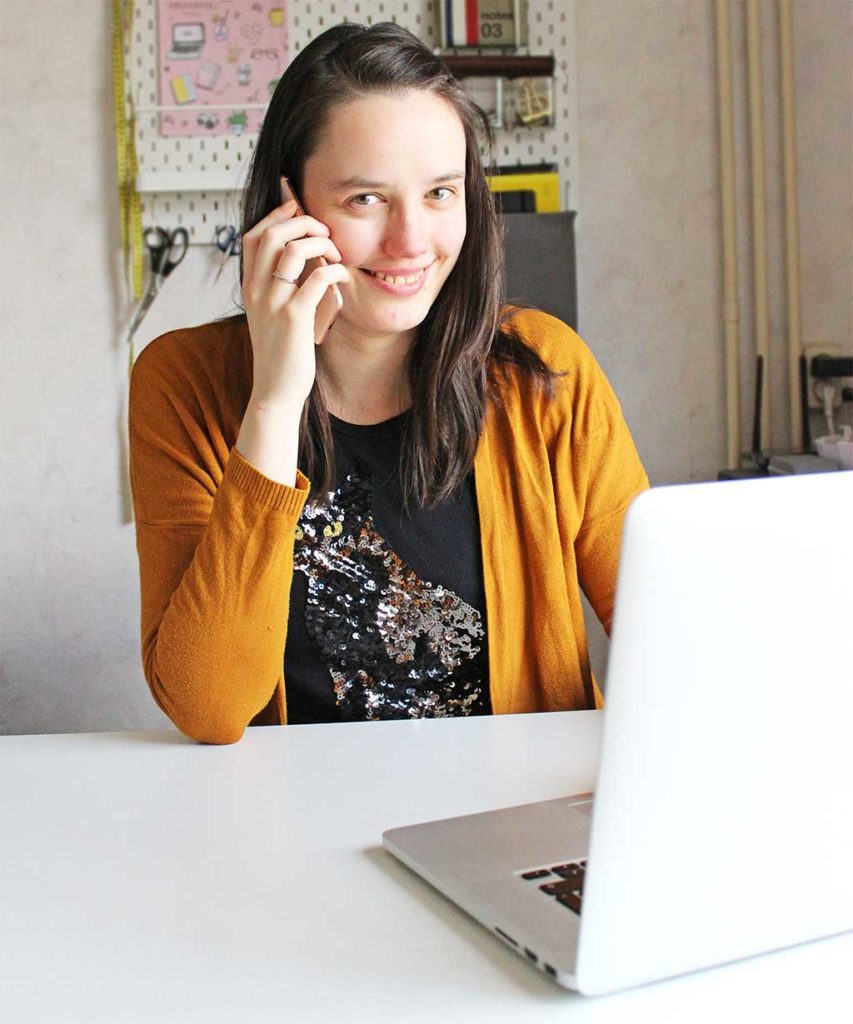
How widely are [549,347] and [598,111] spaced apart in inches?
49.0

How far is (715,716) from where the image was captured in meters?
0.61

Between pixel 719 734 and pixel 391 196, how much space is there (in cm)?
87

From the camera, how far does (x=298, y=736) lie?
1.17 m

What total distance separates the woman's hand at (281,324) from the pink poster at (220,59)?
4.23ft

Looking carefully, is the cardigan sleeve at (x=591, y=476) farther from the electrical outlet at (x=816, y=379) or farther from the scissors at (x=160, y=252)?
the scissors at (x=160, y=252)

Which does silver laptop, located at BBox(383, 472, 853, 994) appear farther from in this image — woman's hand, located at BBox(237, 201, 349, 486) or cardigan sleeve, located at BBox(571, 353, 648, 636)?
cardigan sleeve, located at BBox(571, 353, 648, 636)

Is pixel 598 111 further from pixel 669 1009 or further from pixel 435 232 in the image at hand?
pixel 669 1009

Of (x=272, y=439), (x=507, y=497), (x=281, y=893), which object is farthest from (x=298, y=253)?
(x=281, y=893)

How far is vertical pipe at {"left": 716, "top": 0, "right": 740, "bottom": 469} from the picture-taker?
2559 millimetres

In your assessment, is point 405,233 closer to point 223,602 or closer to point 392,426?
point 392,426

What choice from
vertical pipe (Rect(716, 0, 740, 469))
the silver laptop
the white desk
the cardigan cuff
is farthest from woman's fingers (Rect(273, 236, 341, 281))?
vertical pipe (Rect(716, 0, 740, 469))

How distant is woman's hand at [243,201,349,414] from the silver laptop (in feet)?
2.39

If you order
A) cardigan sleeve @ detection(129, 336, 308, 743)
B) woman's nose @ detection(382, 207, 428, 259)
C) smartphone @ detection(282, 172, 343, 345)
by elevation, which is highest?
woman's nose @ detection(382, 207, 428, 259)

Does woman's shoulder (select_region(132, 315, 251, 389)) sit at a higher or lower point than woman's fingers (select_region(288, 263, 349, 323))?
lower
